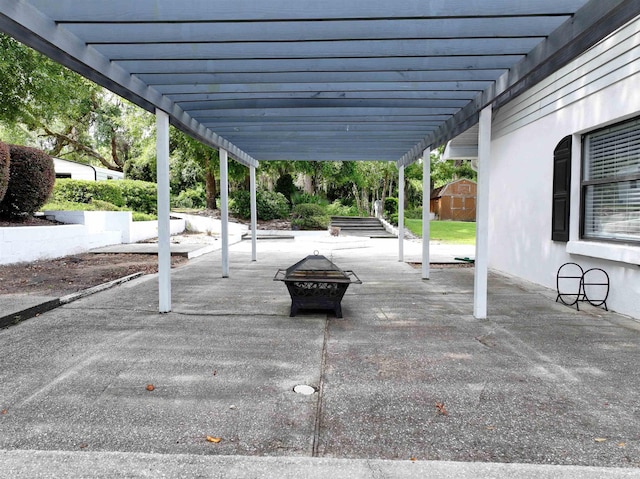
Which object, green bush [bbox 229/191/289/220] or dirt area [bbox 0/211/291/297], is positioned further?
green bush [bbox 229/191/289/220]

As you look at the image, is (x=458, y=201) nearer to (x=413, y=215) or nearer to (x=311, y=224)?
(x=413, y=215)

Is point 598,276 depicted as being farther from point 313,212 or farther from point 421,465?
point 313,212

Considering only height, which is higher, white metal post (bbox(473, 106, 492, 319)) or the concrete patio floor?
white metal post (bbox(473, 106, 492, 319))

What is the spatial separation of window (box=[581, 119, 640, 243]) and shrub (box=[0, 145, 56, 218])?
11590 mm

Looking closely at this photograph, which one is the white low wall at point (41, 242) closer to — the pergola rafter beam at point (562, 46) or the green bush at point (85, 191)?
Answer: the green bush at point (85, 191)

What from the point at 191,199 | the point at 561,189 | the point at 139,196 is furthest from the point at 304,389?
the point at 191,199

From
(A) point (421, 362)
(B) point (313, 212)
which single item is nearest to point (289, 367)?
(A) point (421, 362)

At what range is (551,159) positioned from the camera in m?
6.70

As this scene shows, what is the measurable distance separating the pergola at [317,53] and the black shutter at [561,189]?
1695 millimetres

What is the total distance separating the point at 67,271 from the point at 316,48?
7148 millimetres

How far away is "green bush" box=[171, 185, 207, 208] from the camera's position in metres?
23.1

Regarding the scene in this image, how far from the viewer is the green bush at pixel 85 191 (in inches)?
605

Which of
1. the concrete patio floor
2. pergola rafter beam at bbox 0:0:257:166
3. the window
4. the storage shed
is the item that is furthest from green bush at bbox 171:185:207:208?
the window

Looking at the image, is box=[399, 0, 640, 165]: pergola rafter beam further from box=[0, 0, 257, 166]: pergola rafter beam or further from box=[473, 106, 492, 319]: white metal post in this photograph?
box=[0, 0, 257, 166]: pergola rafter beam
